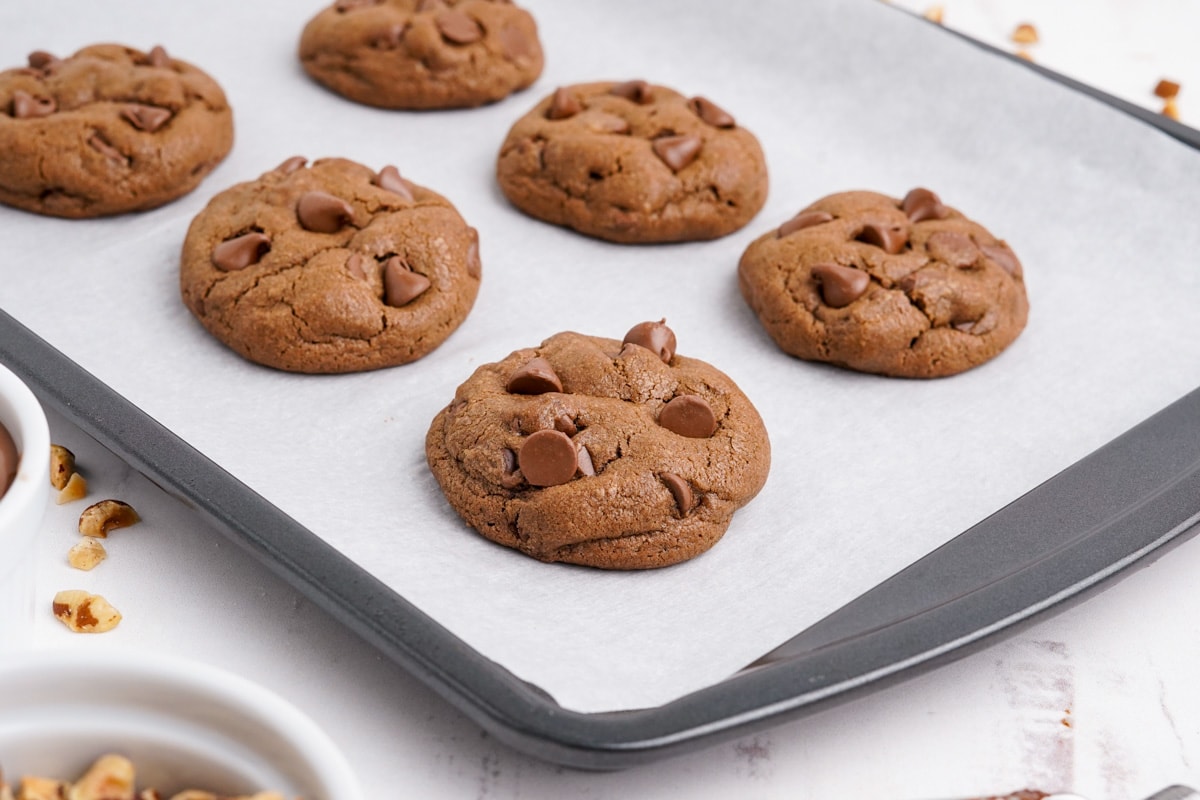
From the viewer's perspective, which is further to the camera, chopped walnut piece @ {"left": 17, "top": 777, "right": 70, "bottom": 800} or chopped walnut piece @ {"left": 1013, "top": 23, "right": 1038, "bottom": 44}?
chopped walnut piece @ {"left": 1013, "top": 23, "right": 1038, "bottom": 44}

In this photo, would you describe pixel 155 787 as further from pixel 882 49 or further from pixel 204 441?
pixel 882 49

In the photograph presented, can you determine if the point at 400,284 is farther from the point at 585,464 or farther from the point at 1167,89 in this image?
the point at 1167,89

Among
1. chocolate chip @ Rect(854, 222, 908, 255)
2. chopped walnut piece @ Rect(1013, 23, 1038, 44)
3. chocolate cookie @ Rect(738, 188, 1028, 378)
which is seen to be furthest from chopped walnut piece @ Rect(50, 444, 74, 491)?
chopped walnut piece @ Rect(1013, 23, 1038, 44)

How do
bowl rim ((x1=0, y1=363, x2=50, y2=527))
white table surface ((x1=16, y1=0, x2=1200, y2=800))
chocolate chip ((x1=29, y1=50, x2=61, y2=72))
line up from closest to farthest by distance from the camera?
bowl rim ((x1=0, y1=363, x2=50, y2=527)), white table surface ((x1=16, y1=0, x2=1200, y2=800)), chocolate chip ((x1=29, y1=50, x2=61, y2=72))

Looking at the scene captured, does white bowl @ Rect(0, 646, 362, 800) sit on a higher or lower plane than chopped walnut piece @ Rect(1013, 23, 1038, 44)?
higher

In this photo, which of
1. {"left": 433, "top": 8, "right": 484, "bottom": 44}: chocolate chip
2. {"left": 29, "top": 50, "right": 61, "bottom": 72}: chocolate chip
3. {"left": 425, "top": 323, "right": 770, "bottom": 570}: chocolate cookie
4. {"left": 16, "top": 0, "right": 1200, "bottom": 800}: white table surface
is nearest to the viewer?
{"left": 16, "top": 0, "right": 1200, "bottom": 800}: white table surface

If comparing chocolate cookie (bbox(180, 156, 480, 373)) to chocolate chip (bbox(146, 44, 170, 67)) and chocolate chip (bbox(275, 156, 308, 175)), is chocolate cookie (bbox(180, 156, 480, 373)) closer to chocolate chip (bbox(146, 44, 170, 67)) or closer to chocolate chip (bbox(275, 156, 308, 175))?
chocolate chip (bbox(275, 156, 308, 175))

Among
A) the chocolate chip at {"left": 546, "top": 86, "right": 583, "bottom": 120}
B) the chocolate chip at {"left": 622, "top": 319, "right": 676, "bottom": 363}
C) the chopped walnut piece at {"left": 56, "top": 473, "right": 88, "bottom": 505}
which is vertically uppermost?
the chocolate chip at {"left": 546, "top": 86, "right": 583, "bottom": 120}
